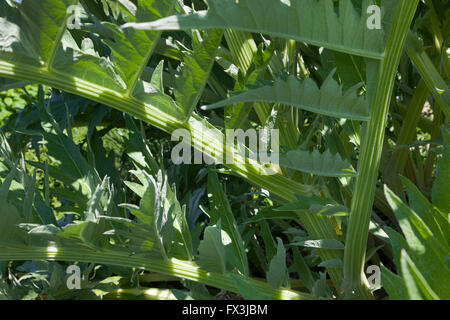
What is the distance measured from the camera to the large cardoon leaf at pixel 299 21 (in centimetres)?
30

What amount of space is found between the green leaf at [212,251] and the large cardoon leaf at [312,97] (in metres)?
0.12

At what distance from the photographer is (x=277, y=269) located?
43 centimetres

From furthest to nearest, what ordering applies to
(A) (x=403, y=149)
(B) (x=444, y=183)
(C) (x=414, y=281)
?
(A) (x=403, y=149) < (B) (x=444, y=183) < (C) (x=414, y=281)

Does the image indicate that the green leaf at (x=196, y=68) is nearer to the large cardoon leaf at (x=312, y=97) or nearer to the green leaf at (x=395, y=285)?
the large cardoon leaf at (x=312, y=97)

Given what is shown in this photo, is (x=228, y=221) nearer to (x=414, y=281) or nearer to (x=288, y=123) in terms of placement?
(x=288, y=123)

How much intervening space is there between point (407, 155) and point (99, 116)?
1.34 ft

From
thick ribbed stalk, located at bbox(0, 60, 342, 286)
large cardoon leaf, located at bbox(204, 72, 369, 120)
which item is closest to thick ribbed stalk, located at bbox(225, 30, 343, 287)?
thick ribbed stalk, located at bbox(0, 60, 342, 286)

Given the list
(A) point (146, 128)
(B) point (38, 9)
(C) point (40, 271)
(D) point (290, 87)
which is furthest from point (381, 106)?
(A) point (146, 128)

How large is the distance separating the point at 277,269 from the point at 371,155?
122 millimetres

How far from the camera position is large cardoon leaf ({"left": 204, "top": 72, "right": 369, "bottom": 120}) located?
0.34 meters

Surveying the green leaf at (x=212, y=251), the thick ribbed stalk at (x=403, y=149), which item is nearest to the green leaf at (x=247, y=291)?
the green leaf at (x=212, y=251)

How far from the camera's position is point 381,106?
38cm
